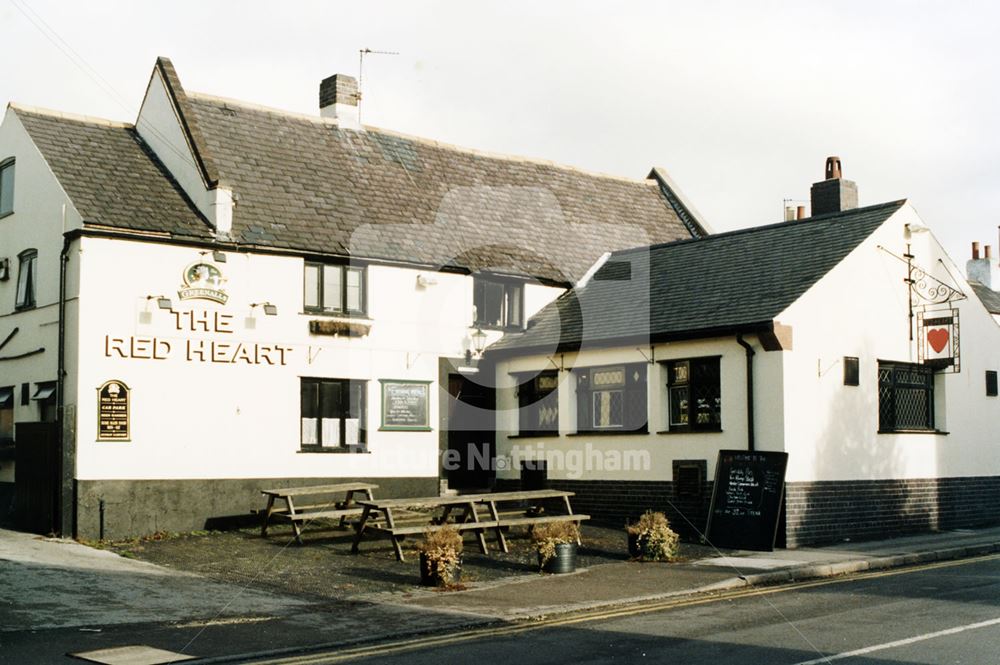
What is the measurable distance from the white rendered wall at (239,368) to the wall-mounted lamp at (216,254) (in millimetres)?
145

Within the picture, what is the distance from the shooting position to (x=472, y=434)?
26.5 meters

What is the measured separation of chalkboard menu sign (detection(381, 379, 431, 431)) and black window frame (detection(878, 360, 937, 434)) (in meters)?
9.74

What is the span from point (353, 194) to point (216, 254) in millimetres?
4625

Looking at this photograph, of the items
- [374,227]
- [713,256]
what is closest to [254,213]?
[374,227]

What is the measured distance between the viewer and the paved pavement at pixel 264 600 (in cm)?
1217

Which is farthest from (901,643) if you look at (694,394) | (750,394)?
(694,394)

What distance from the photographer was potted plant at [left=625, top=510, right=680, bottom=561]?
1806 centimetres

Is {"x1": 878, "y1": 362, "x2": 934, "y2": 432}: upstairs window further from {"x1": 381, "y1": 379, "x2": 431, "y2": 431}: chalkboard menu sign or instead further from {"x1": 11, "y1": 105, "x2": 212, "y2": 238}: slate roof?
{"x1": 11, "y1": 105, "x2": 212, "y2": 238}: slate roof

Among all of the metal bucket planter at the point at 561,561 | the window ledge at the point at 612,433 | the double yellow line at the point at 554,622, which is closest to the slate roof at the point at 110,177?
the window ledge at the point at 612,433

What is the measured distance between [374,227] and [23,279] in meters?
7.53

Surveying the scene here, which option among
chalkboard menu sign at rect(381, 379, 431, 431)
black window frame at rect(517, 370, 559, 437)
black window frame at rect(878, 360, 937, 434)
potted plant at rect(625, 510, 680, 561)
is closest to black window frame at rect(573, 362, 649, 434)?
black window frame at rect(517, 370, 559, 437)

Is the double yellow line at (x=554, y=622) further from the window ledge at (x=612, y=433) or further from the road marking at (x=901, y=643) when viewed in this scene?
the window ledge at (x=612, y=433)

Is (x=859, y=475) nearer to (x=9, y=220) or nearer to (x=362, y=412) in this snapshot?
(x=362, y=412)

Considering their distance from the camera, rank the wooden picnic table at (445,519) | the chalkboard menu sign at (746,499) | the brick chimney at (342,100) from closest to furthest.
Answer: the wooden picnic table at (445,519)
the chalkboard menu sign at (746,499)
the brick chimney at (342,100)
